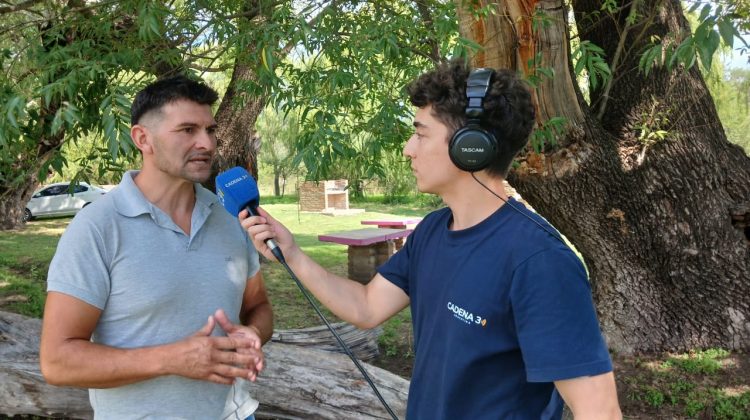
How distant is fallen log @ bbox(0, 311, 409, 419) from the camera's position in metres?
4.07

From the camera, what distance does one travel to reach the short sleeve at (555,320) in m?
1.44

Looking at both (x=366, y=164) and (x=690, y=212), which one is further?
(x=690, y=212)

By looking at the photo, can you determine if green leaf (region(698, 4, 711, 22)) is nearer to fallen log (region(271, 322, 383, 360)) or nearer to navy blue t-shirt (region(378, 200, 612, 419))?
navy blue t-shirt (region(378, 200, 612, 419))

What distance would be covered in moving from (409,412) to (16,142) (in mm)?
3529

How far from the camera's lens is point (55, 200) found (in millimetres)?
24078

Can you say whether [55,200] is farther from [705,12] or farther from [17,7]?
[705,12]

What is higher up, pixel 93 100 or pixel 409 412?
pixel 93 100

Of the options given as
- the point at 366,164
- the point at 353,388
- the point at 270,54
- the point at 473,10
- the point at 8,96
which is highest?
the point at 473,10

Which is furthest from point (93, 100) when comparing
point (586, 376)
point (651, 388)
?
point (651, 388)

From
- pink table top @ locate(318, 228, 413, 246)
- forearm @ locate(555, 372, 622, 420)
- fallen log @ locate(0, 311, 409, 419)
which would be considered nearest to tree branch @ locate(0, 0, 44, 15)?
fallen log @ locate(0, 311, 409, 419)

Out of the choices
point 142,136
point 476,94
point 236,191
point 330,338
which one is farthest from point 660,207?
point 142,136

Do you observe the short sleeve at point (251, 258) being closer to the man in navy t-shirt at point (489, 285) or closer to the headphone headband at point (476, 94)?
the man in navy t-shirt at point (489, 285)

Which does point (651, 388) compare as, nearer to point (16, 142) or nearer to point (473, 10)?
point (473, 10)

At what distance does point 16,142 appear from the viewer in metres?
4.17
